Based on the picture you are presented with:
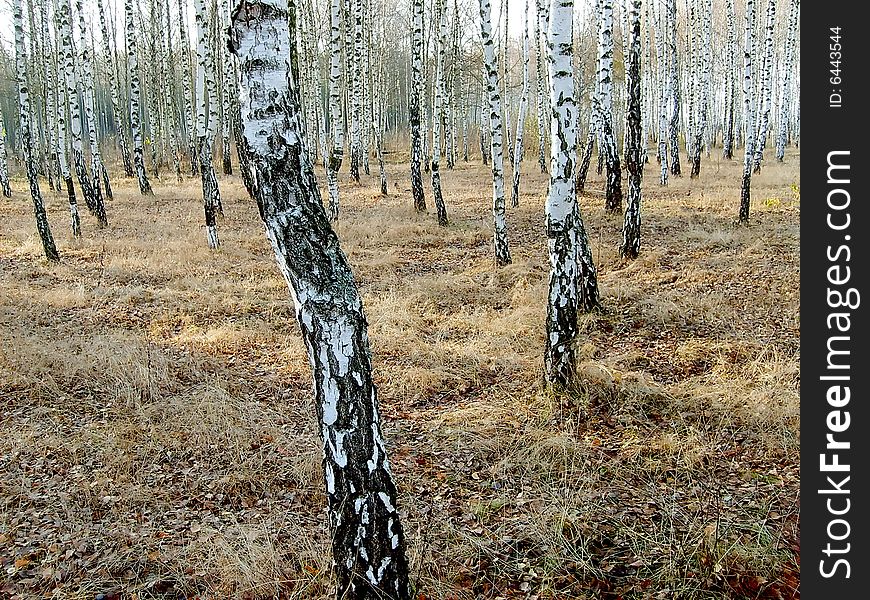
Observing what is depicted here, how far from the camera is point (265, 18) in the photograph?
8.86 ft

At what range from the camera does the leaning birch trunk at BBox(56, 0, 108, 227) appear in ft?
41.2

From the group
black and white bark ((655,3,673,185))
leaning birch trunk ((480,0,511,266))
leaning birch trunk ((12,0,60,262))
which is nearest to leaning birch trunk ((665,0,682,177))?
black and white bark ((655,3,673,185))

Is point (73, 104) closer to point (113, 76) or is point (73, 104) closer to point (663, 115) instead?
point (113, 76)

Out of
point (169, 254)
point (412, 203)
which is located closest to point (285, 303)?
point (169, 254)

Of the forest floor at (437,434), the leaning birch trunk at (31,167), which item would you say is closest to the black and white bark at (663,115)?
the forest floor at (437,434)

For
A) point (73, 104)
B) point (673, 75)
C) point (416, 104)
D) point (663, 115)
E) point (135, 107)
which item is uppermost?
point (673, 75)

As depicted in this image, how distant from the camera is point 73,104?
12.7 meters

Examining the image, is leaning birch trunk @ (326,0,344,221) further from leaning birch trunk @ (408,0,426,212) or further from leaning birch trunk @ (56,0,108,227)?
leaning birch trunk @ (56,0,108,227)

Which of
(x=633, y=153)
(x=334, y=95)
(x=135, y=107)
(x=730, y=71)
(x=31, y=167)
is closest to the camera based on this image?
(x=633, y=153)

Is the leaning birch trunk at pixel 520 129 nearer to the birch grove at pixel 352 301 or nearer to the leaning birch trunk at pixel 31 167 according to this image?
the birch grove at pixel 352 301

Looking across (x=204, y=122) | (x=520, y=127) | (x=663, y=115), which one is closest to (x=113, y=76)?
(x=204, y=122)

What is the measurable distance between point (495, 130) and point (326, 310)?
8.77 m

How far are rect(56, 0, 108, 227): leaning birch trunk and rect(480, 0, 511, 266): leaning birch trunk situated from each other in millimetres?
8335

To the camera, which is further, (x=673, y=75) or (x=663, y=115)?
(x=673, y=75)
